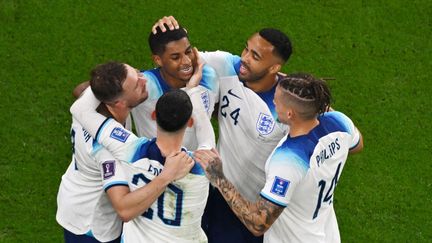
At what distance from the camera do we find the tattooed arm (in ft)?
15.7

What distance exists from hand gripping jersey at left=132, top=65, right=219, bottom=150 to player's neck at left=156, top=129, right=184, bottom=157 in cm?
99

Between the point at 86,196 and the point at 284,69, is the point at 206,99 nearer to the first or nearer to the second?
the point at 86,196

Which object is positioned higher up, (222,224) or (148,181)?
(148,181)

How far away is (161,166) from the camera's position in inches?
183

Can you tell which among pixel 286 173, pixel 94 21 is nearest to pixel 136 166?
pixel 286 173

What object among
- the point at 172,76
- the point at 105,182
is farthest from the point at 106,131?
the point at 172,76

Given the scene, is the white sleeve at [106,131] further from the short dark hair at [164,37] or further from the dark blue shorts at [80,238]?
the dark blue shorts at [80,238]

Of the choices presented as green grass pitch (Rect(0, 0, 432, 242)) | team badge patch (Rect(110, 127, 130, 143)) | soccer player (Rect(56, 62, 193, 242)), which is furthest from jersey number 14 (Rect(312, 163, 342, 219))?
green grass pitch (Rect(0, 0, 432, 242))

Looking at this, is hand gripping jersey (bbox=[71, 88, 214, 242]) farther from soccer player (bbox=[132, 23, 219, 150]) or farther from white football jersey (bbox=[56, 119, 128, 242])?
soccer player (bbox=[132, 23, 219, 150])

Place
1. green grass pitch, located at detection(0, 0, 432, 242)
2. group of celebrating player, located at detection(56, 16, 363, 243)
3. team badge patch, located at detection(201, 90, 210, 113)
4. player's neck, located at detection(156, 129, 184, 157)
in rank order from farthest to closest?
green grass pitch, located at detection(0, 0, 432, 242), team badge patch, located at detection(201, 90, 210, 113), group of celebrating player, located at detection(56, 16, 363, 243), player's neck, located at detection(156, 129, 184, 157)

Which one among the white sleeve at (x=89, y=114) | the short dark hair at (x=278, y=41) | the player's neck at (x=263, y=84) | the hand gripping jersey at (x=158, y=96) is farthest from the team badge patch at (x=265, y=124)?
the white sleeve at (x=89, y=114)

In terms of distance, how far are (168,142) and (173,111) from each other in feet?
0.84

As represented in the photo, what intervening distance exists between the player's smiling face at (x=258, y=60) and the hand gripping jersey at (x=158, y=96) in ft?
0.96

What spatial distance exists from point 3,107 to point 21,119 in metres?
0.30
